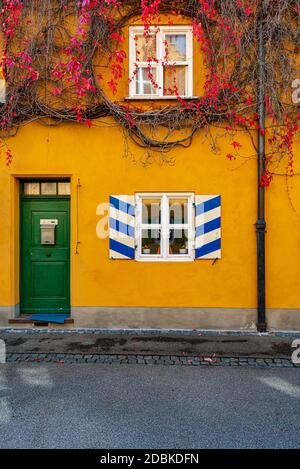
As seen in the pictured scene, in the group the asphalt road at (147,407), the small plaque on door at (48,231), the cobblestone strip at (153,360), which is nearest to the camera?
the asphalt road at (147,407)

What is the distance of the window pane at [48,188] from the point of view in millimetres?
7895

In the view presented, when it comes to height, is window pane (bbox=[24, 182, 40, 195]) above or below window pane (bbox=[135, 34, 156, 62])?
below

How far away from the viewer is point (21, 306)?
25.8ft

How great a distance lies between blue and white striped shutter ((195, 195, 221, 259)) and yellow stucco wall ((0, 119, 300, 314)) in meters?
0.12

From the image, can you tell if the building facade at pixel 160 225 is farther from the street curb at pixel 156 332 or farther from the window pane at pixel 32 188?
the window pane at pixel 32 188

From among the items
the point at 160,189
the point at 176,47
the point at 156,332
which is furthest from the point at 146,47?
the point at 156,332

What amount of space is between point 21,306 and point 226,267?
13.9 ft

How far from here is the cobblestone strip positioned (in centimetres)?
550

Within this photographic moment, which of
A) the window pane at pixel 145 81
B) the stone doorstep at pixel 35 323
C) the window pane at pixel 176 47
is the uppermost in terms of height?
the window pane at pixel 176 47

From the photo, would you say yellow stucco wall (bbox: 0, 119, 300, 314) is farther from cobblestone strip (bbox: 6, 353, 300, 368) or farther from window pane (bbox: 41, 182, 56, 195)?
cobblestone strip (bbox: 6, 353, 300, 368)

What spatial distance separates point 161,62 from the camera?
24.2 feet

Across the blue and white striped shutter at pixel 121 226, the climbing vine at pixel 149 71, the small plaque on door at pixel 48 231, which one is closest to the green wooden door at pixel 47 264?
the small plaque on door at pixel 48 231

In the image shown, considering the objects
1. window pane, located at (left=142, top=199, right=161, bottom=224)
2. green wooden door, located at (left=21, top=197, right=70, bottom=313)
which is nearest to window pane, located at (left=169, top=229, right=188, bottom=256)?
window pane, located at (left=142, top=199, right=161, bottom=224)

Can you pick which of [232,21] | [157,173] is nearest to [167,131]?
[157,173]
